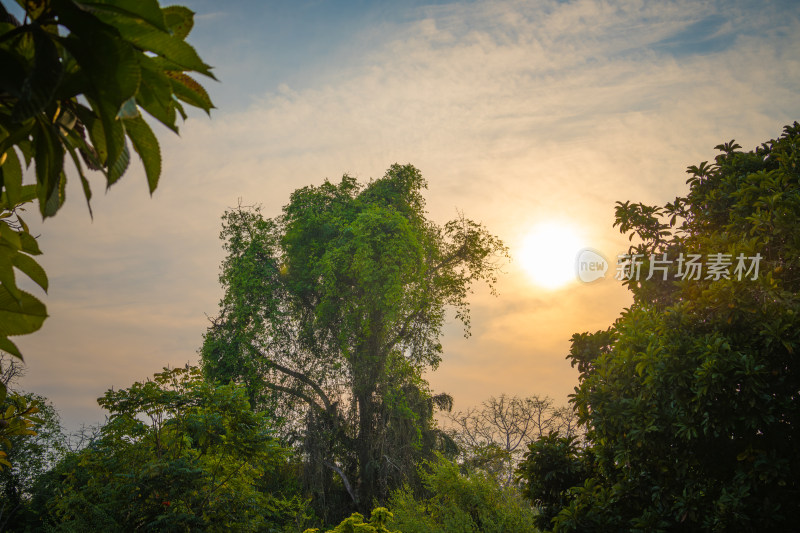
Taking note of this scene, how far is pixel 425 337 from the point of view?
21188 mm

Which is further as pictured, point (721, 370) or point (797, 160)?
point (797, 160)

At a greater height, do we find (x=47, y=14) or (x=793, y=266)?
(x=793, y=266)

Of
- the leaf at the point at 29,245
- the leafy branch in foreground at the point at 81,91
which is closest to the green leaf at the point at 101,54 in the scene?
the leafy branch in foreground at the point at 81,91

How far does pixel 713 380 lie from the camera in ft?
19.8

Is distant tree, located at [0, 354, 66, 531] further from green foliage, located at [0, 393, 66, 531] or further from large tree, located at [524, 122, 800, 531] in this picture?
large tree, located at [524, 122, 800, 531]

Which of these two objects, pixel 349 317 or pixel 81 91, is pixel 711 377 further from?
pixel 349 317

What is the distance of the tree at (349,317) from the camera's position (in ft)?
63.2

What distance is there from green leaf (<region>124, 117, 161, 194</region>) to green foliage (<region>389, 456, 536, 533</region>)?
1154cm

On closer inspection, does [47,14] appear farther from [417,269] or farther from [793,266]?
[417,269]

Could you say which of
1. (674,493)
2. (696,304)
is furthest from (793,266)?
(674,493)

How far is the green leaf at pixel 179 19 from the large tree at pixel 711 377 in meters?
6.24

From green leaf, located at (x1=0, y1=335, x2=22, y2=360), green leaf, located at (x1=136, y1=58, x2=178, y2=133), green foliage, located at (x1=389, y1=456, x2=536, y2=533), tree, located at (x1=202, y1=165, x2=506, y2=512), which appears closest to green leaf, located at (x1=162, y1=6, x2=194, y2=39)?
green leaf, located at (x1=136, y1=58, x2=178, y2=133)

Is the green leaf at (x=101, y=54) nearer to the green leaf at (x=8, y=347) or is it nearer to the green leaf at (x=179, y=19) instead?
the green leaf at (x=179, y=19)

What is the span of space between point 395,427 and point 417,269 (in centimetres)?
535
